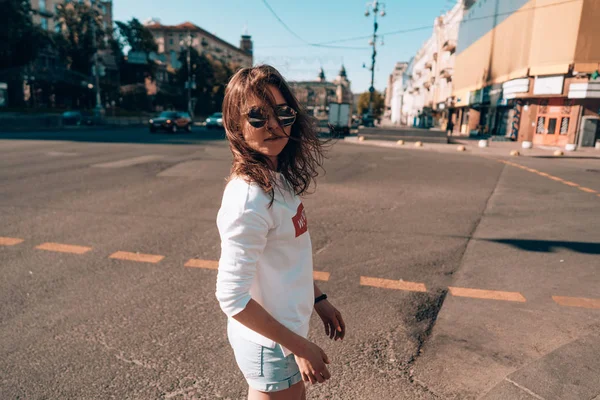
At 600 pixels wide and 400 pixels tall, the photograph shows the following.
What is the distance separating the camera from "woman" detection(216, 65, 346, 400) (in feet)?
4.39

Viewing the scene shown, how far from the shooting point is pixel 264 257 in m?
1.46

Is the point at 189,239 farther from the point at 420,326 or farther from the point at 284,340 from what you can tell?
the point at 284,340

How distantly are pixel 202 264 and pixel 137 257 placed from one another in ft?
2.59

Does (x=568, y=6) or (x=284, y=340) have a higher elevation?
(x=568, y=6)

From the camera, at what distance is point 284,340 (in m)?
1.38

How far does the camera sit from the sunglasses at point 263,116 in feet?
4.75

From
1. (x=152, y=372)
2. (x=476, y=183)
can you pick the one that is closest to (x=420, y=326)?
(x=152, y=372)

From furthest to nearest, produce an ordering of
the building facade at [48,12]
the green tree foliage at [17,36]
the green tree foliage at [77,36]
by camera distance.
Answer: the building facade at [48,12]
the green tree foliage at [77,36]
the green tree foliage at [17,36]

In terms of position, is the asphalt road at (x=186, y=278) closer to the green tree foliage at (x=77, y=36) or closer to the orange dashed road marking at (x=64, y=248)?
the orange dashed road marking at (x=64, y=248)

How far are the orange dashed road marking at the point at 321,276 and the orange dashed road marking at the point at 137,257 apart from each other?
5.83 ft

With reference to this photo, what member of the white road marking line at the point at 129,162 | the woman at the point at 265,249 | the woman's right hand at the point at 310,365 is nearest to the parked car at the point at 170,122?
the white road marking line at the point at 129,162

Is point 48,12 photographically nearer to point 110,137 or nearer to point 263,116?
point 110,137

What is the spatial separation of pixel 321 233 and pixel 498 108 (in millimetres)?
34742

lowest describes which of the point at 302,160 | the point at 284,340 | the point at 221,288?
the point at 284,340
